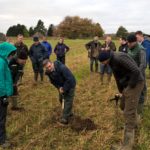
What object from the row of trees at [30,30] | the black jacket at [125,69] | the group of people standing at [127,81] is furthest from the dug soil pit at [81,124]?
the row of trees at [30,30]

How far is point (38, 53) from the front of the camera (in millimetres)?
13156

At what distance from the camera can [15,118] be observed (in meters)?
8.45

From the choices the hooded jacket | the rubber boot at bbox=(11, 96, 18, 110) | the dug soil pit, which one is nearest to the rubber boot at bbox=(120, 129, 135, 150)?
the dug soil pit

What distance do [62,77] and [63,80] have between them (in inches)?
3.8

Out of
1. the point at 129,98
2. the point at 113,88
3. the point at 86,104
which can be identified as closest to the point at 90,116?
the point at 86,104

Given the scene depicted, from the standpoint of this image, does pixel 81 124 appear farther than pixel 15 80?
No

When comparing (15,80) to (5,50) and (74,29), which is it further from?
(74,29)

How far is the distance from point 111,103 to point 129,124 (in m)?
3.52

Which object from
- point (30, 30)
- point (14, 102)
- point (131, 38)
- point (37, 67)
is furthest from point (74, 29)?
point (131, 38)

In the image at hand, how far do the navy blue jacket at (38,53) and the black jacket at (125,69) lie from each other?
7.33 meters

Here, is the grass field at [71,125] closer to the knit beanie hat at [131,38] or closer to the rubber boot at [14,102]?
the rubber boot at [14,102]

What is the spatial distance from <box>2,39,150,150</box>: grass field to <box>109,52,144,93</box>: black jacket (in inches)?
54.8

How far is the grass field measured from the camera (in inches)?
266

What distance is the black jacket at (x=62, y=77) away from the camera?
7.61 m
